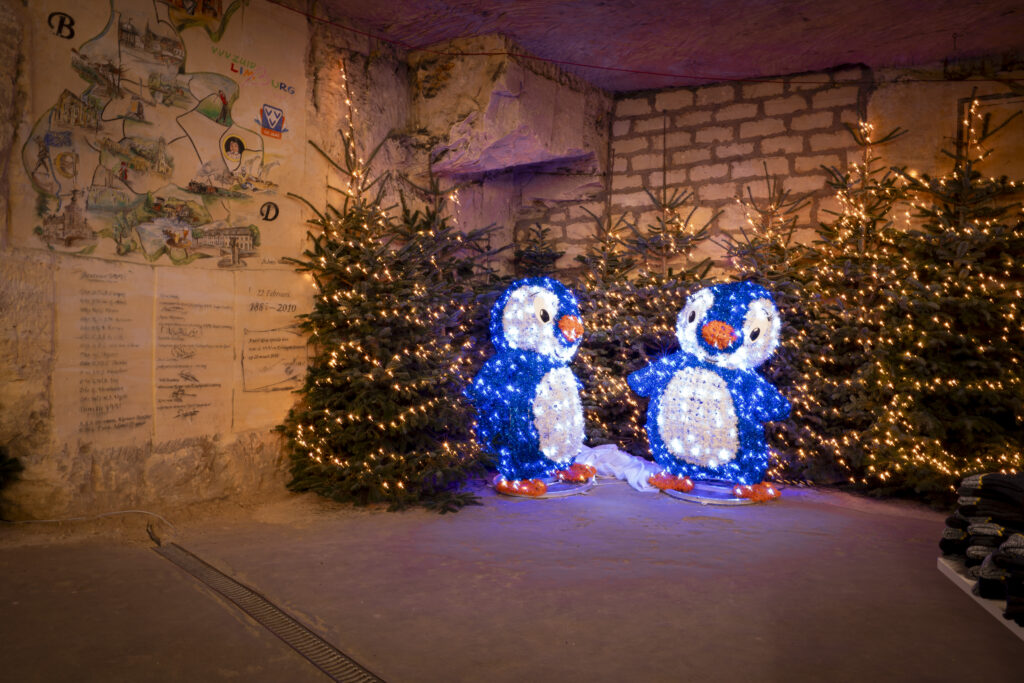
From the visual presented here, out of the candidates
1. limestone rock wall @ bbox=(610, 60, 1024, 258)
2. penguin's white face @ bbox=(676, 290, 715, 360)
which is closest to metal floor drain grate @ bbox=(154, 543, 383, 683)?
penguin's white face @ bbox=(676, 290, 715, 360)

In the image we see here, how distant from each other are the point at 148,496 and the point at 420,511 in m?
1.74

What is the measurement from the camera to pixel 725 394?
5.04 m

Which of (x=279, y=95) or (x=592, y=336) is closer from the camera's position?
(x=279, y=95)

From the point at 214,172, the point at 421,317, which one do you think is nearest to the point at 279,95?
the point at 214,172

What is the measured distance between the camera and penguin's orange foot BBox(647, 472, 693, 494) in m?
5.19

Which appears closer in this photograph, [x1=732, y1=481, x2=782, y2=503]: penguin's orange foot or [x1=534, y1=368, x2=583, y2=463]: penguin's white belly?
[x1=732, y1=481, x2=782, y2=503]: penguin's orange foot

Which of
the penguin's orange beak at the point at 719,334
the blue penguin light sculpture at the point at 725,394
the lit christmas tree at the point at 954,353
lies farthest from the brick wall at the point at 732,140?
the penguin's orange beak at the point at 719,334

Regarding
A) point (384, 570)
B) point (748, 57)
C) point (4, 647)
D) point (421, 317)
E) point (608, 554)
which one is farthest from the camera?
point (748, 57)

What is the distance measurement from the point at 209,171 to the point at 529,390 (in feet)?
8.87

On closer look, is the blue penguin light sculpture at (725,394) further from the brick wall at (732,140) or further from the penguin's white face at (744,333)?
the brick wall at (732,140)

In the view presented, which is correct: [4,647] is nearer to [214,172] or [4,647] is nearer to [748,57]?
[214,172]

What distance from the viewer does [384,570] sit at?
3.45 meters

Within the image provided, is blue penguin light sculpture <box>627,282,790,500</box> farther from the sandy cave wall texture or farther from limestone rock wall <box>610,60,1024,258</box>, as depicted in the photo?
the sandy cave wall texture

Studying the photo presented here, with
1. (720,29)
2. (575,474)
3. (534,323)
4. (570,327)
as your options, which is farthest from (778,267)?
(575,474)
